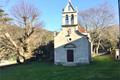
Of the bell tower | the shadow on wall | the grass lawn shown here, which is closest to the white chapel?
the bell tower

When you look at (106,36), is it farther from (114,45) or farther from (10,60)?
(10,60)

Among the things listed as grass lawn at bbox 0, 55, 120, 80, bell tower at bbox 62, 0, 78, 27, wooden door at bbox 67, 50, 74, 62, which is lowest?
grass lawn at bbox 0, 55, 120, 80

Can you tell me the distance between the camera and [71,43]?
27578mm

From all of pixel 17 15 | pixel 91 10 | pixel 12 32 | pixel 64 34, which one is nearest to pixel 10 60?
pixel 12 32

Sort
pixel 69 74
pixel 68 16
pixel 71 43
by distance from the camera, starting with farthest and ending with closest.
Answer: pixel 68 16, pixel 71 43, pixel 69 74

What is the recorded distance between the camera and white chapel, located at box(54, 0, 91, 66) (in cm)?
2714

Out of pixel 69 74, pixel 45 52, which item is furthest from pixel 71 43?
pixel 69 74

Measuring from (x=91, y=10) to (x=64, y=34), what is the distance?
1719 centimetres

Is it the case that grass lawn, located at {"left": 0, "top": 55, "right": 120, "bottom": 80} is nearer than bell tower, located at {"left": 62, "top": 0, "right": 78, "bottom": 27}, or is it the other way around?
grass lawn, located at {"left": 0, "top": 55, "right": 120, "bottom": 80}

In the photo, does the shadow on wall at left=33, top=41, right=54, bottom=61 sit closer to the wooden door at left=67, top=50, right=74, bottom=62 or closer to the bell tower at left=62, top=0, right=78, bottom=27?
the wooden door at left=67, top=50, right=74, bottom=62

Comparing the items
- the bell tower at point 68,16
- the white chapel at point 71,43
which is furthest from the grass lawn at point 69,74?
the bell tower at point 68,16

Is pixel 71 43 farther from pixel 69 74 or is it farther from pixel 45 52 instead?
pixel 69 74

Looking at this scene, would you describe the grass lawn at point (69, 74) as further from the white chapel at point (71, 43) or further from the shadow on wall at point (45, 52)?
the shadow on wall at point (45, 52)

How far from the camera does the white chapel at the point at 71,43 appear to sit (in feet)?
89.0
